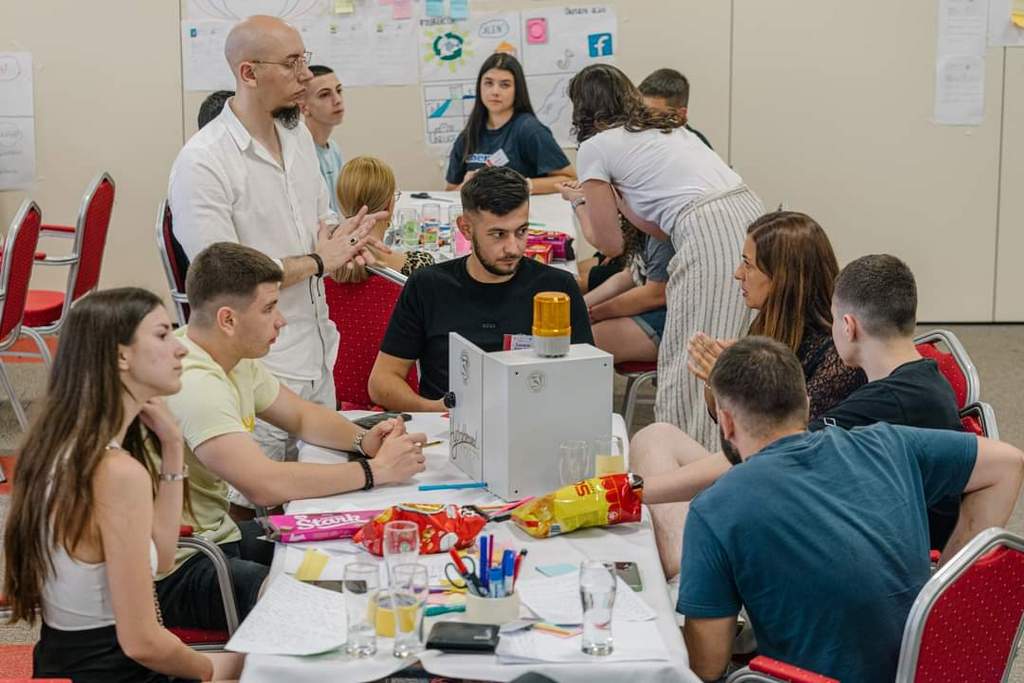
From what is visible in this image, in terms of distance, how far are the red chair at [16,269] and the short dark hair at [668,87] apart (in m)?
2.63

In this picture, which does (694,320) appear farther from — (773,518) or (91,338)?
(91,338)

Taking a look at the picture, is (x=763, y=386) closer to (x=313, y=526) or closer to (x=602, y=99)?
(x=313, y=526)

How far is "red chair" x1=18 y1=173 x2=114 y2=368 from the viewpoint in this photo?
492 cm

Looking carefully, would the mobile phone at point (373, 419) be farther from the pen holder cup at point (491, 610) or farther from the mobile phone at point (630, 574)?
the pen holder cup at point (491, 610)

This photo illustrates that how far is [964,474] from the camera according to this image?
7.85ft

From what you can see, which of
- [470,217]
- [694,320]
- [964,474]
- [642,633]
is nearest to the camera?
[642,633]

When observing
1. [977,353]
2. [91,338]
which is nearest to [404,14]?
[977,353]

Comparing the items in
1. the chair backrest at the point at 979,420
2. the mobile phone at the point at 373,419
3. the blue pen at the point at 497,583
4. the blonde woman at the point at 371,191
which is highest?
the blonde woman at the point at 371,191

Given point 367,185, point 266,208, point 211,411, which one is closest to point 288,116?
point 266,208

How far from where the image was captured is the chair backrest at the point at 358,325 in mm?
4020

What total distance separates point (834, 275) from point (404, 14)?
3.94 meters

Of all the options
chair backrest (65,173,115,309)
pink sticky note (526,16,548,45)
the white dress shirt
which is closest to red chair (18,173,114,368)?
chair backrest (65,173,115,309)

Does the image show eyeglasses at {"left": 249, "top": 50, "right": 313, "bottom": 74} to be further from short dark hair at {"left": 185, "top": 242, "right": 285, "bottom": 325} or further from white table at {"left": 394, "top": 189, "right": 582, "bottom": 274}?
white table at {"left": 394, "top": 189, "right": 582, "bottom": 274}

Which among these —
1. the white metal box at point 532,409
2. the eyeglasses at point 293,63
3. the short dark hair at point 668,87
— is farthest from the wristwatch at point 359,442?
the short dark hair at point 668,87
